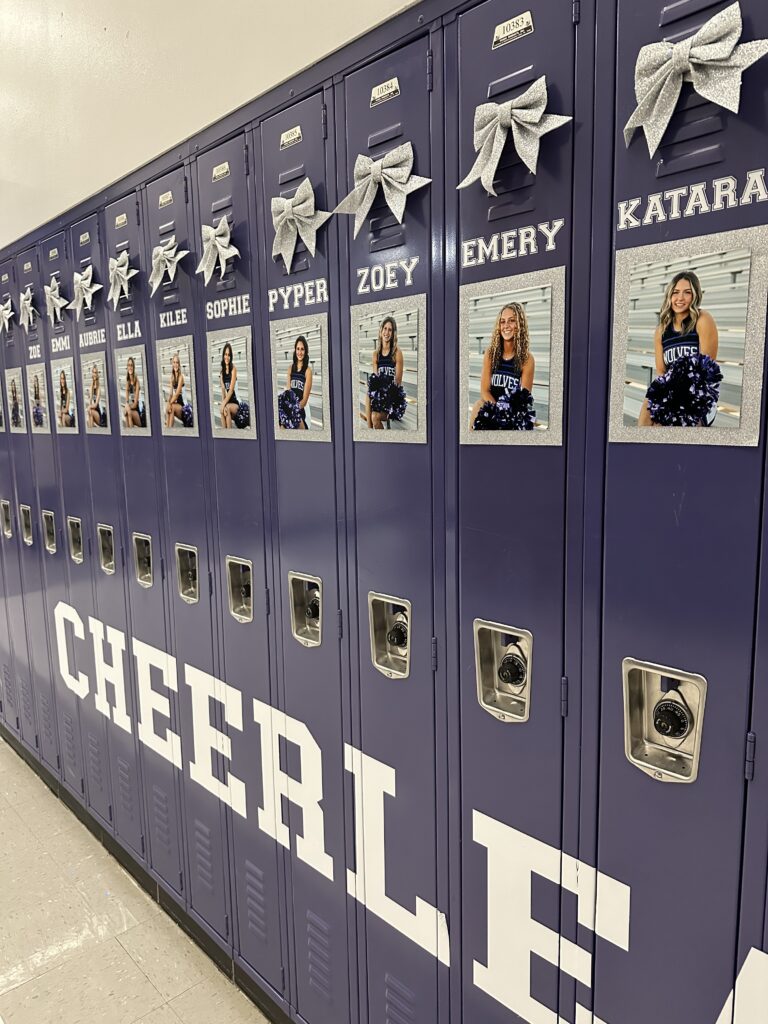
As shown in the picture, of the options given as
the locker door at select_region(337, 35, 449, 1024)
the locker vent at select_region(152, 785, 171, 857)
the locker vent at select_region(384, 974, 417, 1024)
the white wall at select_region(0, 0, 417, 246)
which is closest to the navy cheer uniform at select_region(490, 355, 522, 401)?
the locker door at select_region(337, 35, 449, 1024)

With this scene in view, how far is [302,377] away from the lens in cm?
198

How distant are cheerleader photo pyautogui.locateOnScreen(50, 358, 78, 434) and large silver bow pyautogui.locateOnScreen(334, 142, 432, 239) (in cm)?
199

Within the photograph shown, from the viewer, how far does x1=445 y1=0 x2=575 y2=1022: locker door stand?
138cm

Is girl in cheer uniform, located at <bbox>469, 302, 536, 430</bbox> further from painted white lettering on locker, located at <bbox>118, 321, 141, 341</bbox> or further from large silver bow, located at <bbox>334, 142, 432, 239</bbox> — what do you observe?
painted white lettering on locker, located at <bbox>118, 321, 141, 341</bbox>

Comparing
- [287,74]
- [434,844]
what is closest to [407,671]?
[434,844]

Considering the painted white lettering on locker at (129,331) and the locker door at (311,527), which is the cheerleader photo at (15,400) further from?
the locker door at (311,527)

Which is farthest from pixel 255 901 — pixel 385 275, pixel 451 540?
pixel 385 275

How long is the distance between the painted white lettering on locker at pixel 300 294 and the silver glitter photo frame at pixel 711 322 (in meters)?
0.86

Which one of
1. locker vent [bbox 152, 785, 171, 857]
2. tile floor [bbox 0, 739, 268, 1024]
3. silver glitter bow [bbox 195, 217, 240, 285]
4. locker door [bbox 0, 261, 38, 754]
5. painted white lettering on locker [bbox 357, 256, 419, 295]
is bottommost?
tile floor [bbox 0, 739, 268, 1024]

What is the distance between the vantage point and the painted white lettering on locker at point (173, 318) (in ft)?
7.99

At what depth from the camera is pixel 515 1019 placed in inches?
65.2

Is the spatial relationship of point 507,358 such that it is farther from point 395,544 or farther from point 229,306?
point 229,306

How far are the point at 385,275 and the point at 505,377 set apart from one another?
1.46ft

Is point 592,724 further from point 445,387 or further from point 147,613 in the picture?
point 147,613
